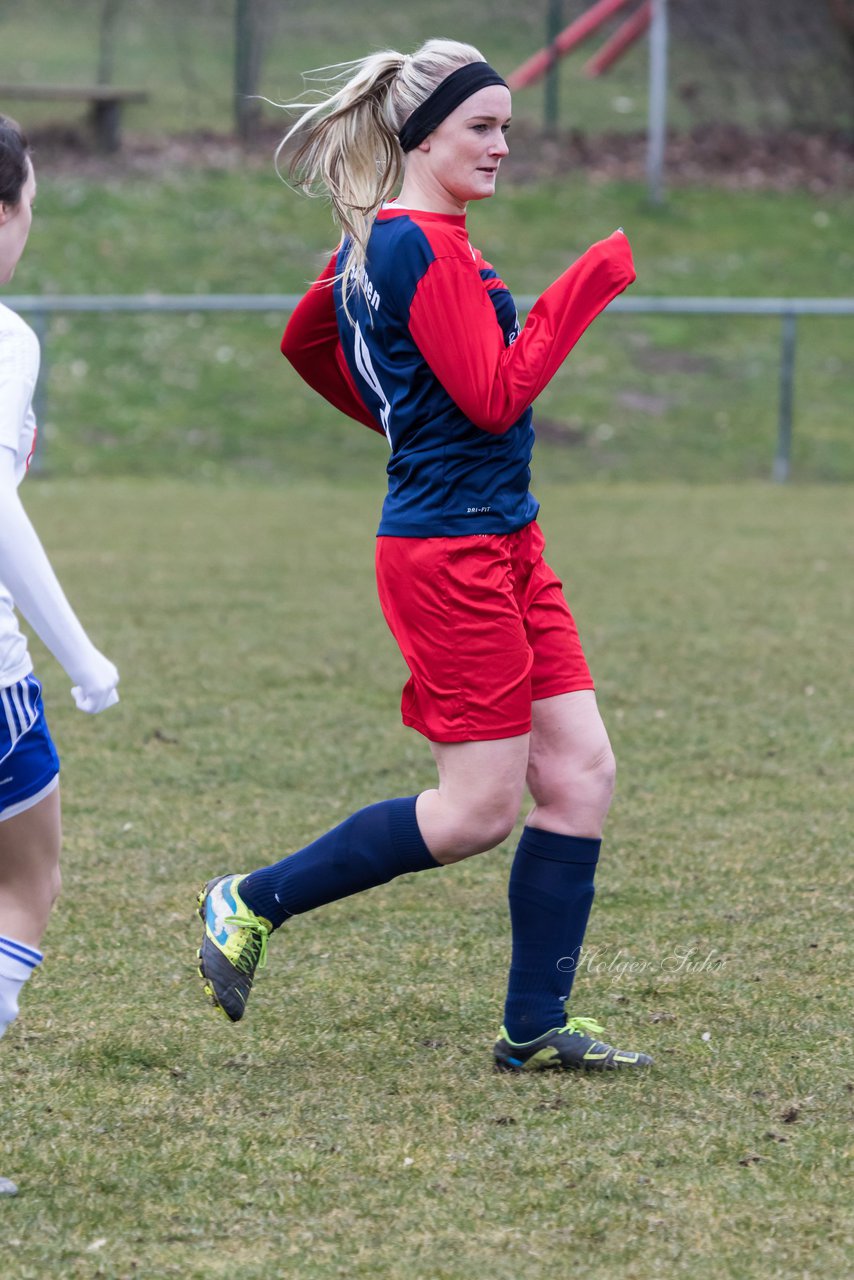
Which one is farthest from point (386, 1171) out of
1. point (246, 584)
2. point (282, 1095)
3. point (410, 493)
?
point (246, 584)

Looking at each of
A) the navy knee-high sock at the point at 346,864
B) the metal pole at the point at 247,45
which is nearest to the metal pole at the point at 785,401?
the metal pole at the point at 247,45

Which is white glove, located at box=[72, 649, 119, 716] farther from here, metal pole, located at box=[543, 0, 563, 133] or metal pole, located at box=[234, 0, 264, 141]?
metal pole, located at box=[543, 0, 563, 133]

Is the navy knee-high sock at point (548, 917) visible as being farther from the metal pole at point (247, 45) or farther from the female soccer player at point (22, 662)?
the metal pole at point (247, 45)

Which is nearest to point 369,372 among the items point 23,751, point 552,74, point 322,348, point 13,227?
point 322,348

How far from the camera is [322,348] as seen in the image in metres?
3.52

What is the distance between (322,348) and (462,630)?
742mm

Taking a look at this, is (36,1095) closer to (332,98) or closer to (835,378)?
(332,98)

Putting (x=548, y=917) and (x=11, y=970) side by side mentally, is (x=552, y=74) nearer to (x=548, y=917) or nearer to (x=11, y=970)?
(x=548, y=917)

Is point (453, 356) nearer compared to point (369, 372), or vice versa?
point (453, 356)

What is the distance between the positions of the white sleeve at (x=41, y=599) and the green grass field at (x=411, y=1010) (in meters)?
0.89

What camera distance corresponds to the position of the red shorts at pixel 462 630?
3.16 meters

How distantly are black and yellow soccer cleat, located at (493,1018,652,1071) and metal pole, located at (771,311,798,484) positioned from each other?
10991 mm

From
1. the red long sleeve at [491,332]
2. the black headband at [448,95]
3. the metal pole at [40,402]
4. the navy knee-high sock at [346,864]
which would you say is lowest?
the metal pole at [40,402]

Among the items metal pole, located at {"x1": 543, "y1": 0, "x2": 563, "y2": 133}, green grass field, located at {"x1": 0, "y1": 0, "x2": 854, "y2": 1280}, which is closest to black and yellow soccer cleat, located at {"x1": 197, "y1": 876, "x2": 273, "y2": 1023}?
green grass field, located at {"x1": 0, "y1": 0, "x2": 854, "y2": 1280}
